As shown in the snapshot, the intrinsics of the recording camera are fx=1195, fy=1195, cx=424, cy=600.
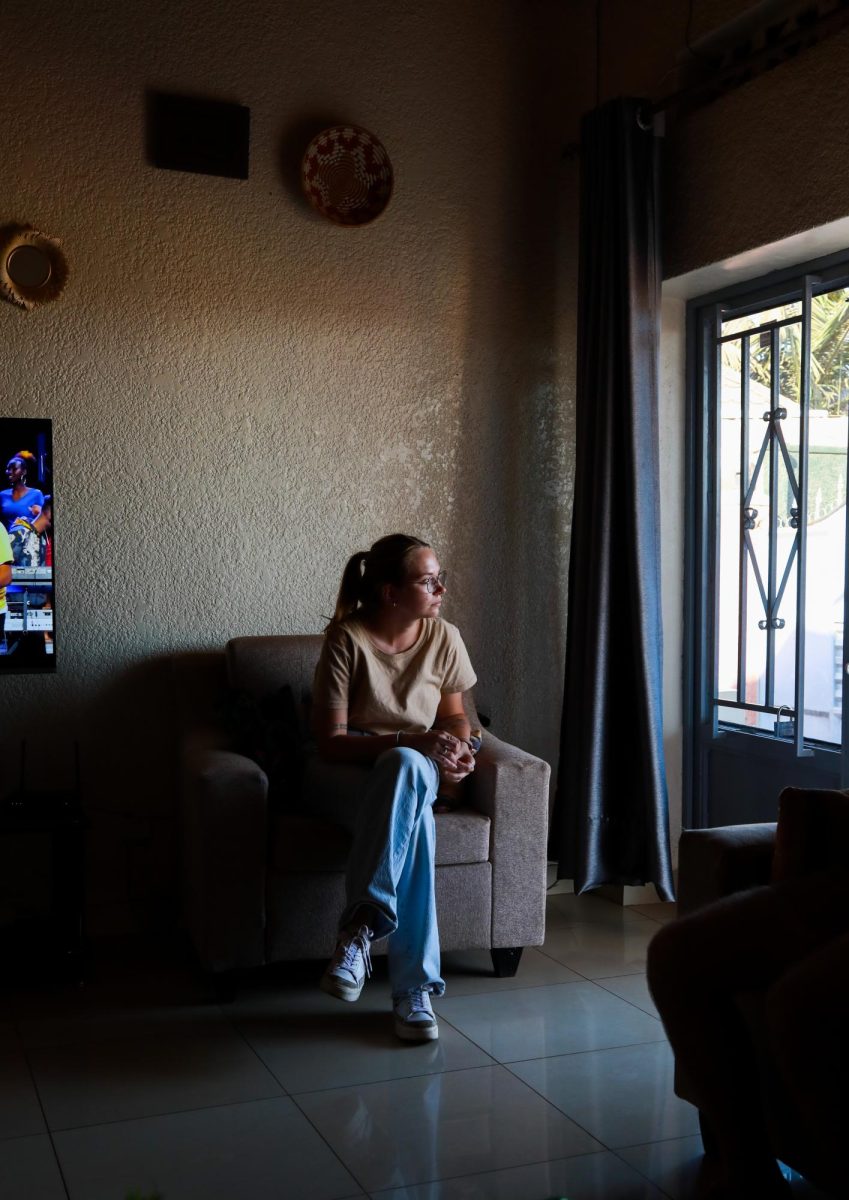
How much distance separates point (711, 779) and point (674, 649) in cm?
43

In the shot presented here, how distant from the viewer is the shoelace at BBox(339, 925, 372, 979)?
266 cm

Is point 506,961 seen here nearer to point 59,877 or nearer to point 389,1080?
point 389,1080

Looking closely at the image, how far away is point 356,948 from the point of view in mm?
2686

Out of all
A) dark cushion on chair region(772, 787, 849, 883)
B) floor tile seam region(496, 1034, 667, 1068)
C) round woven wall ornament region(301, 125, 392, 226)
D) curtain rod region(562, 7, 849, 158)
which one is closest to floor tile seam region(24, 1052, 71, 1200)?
floor tile seam region(496, 1034, 667, 1068)

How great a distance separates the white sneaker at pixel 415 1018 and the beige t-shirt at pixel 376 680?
2.20ft

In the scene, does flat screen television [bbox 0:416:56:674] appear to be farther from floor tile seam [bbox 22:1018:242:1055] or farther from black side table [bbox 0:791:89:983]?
floor tile seam [bbox 22:1018:242:1055]

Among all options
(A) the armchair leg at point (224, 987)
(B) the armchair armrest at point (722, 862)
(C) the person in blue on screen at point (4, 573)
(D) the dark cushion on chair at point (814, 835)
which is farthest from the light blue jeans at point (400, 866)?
(C) the person in blue on screen at point (4, 573)

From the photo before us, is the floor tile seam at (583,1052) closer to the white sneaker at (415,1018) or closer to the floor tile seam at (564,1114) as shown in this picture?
the floor tile seam at (564,1114)

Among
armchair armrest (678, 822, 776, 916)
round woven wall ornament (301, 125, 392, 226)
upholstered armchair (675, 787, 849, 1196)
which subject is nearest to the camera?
upholstered armchair (675, 787, 849, 1196)

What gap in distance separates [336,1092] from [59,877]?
3.50 ft

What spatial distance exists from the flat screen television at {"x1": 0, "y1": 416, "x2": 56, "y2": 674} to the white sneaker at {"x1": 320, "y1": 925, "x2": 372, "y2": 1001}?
3.97 ft

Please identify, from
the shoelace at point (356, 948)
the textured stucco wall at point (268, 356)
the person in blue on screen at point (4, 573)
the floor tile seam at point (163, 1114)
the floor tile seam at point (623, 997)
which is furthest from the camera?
the textured stucco wall at point (268, 356)

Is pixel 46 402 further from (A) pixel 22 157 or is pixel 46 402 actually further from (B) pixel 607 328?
(B) pixel 607 328

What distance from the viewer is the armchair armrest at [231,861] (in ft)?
9.37
